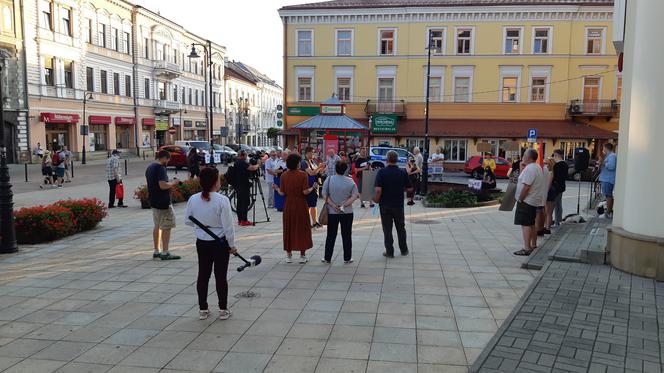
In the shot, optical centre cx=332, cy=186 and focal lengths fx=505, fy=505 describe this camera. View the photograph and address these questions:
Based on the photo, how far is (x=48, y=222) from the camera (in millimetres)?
9539

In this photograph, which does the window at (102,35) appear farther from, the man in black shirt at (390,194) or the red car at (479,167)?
the man in black shirt at (390,194)

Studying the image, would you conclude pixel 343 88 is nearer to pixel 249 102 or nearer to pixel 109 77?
pixel 109 77

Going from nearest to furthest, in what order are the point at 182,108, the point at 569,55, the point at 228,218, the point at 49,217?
the point at 228,218 → the point at 49,217 → the point at 569,55 → the point at 182,108

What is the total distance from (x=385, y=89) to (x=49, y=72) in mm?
24923

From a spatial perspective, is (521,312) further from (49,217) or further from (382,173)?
(49,217)

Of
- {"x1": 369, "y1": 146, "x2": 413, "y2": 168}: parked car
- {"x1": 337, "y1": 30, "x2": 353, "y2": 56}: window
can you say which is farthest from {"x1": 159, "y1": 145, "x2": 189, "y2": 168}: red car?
{"x1": 337, "y1": 30, "x2": 353, "y2": 56}: window

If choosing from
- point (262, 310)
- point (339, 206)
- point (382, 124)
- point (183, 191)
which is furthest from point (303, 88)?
point (262, 310)

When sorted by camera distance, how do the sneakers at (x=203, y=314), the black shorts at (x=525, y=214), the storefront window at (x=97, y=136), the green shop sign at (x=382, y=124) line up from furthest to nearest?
the storefront window at (x=97, y=136), the green shop sign at (x=382, y=124), the black shorts at (x=525, y=214), the sneakers at (x=203, y=314)

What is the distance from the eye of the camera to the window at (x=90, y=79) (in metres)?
41.6

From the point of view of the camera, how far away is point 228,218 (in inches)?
213

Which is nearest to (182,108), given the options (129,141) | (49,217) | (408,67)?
(129,141)

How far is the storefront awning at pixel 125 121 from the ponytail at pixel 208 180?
44271mm

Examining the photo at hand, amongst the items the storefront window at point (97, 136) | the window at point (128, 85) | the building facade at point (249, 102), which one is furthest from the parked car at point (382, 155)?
the building facade at point (249, 102)

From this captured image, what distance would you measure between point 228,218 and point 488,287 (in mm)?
3615
